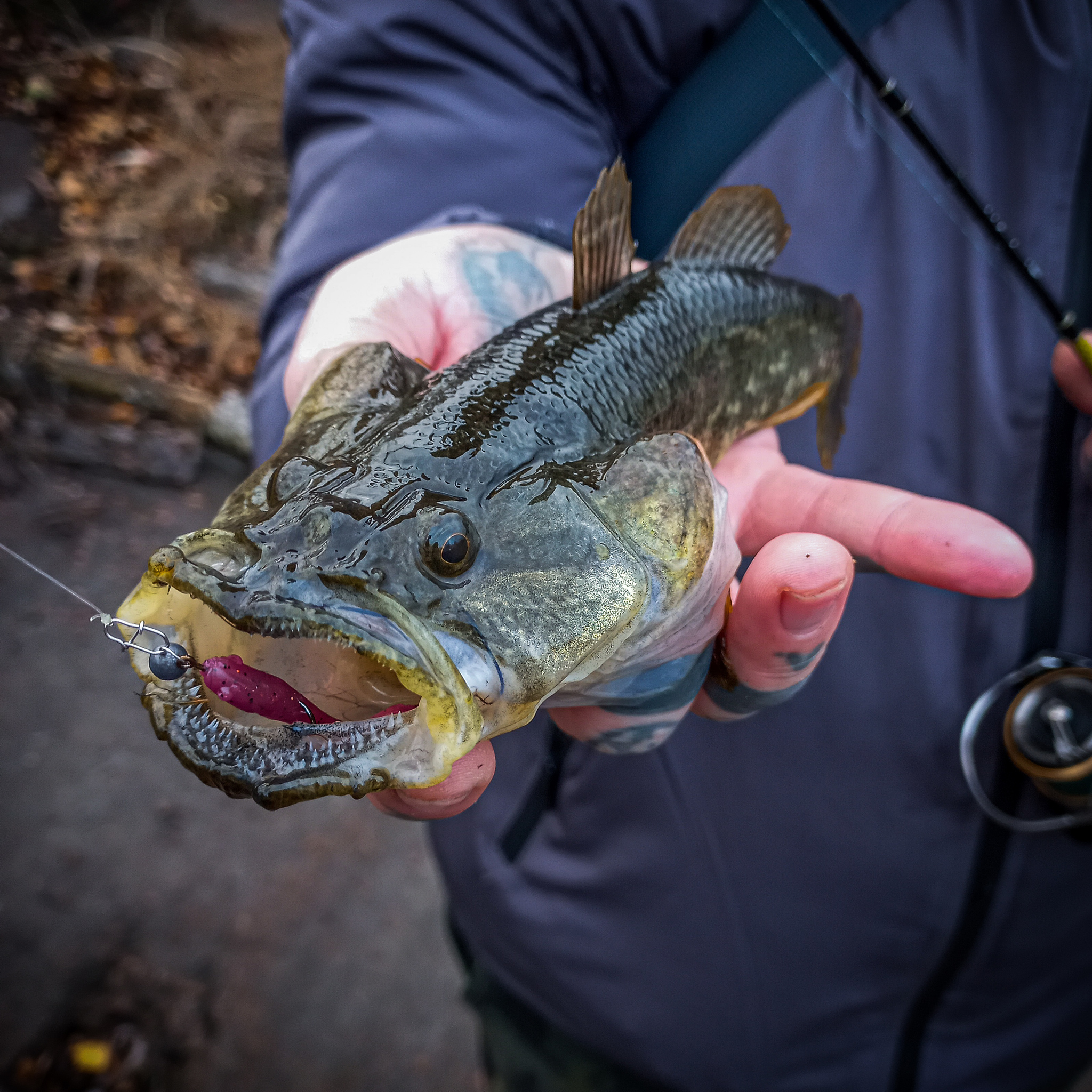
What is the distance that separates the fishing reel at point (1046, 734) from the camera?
2.11 m

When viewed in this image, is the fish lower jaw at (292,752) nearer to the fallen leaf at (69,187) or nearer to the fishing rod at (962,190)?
the fishing rod at (962,190)

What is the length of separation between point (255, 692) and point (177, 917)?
10.2 ft

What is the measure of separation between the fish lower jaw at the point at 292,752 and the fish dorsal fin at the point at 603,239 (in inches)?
40.4

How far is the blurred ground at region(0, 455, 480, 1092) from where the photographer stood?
3465 mm

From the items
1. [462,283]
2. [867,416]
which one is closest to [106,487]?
[462,283]

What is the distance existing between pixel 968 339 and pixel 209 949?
3743mm

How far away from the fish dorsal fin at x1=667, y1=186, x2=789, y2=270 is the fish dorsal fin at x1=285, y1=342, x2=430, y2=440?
748mm

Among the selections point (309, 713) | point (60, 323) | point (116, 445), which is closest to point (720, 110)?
point (309, 713)

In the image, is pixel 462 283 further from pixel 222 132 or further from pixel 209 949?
pixel 222 132

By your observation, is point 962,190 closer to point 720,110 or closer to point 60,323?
Result: point 720,110

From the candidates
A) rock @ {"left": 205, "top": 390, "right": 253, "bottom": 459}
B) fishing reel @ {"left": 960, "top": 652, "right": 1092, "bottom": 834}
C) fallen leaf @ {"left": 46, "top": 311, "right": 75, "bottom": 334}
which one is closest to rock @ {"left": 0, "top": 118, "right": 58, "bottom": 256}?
fallen leaf @ {"left": 46, "top": 311, "right": 75, "bottom": 334}

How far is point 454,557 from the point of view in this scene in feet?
4.44

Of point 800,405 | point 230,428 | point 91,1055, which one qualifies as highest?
point 800,405

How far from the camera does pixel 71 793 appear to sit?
3980 millimetres
